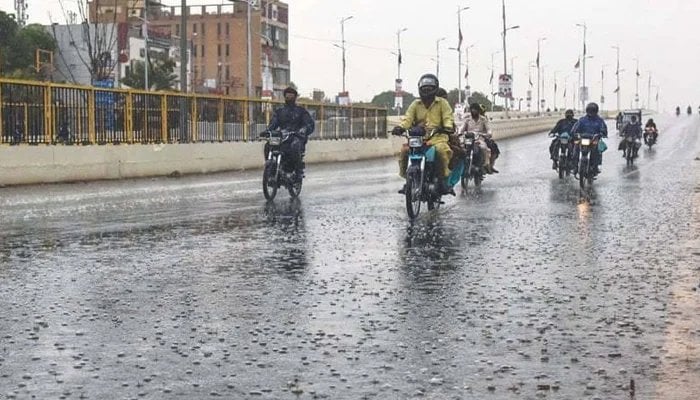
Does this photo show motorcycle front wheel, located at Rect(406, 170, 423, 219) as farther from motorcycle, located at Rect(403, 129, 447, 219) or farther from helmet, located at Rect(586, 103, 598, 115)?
helmet, located at Rect(586, 103, 598, 115)

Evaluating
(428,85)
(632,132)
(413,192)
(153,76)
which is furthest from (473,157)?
(153,76)

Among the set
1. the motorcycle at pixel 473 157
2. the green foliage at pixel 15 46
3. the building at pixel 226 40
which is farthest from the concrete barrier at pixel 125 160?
the building at pixel 226 40

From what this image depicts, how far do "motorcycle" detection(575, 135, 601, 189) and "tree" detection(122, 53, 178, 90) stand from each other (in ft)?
260

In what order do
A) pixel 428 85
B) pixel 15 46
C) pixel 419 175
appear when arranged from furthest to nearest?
pixel 15 46
pixel 428 85
pixel 419 175

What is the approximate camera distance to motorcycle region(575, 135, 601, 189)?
21.0m

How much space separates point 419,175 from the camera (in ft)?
44.9

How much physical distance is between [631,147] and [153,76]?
2792 inches

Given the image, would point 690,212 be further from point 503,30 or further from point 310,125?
point 503,30

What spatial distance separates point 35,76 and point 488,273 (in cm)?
7698

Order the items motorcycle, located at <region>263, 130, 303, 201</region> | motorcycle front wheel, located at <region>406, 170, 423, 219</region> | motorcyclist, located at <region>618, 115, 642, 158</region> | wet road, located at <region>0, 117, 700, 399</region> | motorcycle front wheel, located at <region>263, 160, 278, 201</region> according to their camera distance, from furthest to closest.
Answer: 1. motorcyclist, located at <region>618, 115, 642, 158</region>
2. motorcycle, located at <region>263, 130, 303, 201</region>
3. motorcycle front wheel, located at <region>263, 160, 278, 201</region>
4. motorcycle front wheel, located at <region>406, 170, 423, 219</region>
5. wet road, located at <region>0, 117, 700, 399</region>

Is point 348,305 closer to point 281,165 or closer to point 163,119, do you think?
point 281,165

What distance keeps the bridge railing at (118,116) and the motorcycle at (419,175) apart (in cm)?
1031

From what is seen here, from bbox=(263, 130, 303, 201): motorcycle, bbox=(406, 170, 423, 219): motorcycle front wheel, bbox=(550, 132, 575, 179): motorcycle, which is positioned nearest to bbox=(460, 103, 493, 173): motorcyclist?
bbox=(550, 132, 575, 179): motorcycle

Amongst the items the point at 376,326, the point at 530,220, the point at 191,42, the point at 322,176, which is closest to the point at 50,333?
the point at 376,326
